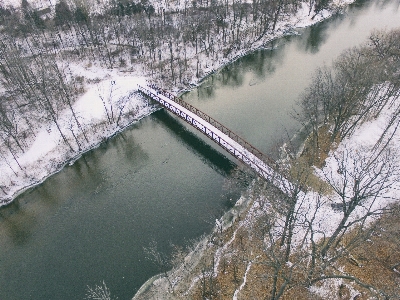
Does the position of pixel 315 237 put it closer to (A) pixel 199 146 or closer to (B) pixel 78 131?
(A) pixel 199 146

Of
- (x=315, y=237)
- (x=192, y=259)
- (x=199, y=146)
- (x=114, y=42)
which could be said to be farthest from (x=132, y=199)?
(x=114, y=42)

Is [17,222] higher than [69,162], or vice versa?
[69,162]

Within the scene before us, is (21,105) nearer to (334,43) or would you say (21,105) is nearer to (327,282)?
(327,282)

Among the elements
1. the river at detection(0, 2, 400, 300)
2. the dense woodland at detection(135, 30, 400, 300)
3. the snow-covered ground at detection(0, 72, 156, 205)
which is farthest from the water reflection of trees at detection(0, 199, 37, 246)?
the dense woodland at detection(135, 30, 400, 300)

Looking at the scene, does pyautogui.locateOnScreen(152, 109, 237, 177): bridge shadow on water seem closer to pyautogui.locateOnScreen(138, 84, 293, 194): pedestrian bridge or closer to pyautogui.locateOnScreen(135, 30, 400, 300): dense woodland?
pyautogui.locateOnScreen(138, 84, 293, 194): pedestrian bridge

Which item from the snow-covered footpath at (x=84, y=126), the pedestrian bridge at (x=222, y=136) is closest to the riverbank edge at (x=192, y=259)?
the pedestrian bridge at (x=222, y=136)
